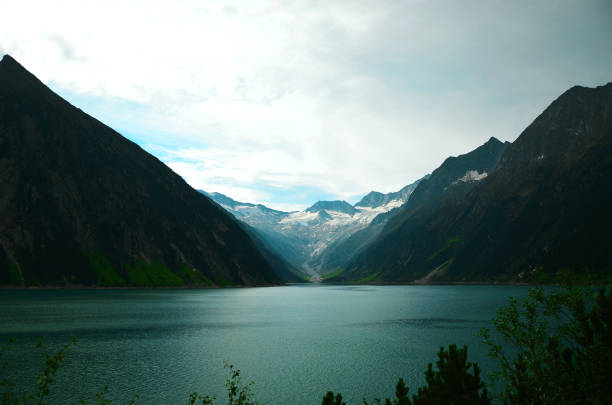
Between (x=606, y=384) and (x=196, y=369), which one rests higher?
(x=606, y=384)

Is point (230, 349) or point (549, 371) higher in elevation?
point (549, 371)

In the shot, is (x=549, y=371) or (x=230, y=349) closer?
(x=549, y=371)

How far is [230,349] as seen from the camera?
72000 mm

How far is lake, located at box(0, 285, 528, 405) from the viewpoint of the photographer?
49.5m

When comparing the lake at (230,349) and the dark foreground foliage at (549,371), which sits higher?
the dark foreground foliage at (549,371)

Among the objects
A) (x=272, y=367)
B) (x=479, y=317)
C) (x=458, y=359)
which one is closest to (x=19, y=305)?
(x=272, y=367)

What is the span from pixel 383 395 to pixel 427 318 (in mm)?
74340

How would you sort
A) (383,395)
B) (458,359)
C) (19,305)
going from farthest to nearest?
1. (19,305)
2. (383,395)
3. (458,359)

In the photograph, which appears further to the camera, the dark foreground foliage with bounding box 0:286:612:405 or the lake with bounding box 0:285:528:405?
the lake with bounding box 0:285:528:405

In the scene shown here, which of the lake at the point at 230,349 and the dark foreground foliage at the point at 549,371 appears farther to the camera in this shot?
the lake at the point at 230,349

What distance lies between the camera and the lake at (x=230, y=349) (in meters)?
49.5

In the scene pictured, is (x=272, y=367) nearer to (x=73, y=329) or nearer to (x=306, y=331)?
(x=306, y=331)

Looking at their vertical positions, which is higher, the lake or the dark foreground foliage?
the dark foreground foliage

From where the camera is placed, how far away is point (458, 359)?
2262 centimetres
